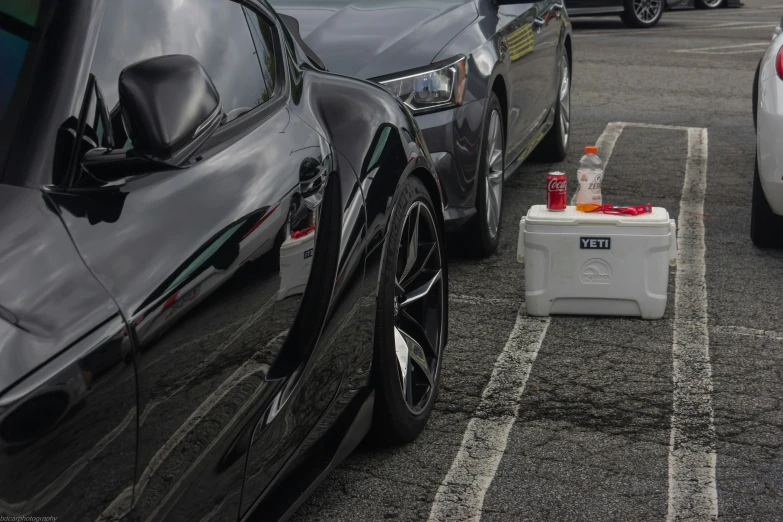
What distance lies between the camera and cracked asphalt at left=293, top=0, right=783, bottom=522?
3.24m

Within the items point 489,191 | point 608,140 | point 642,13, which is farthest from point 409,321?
point 642,13

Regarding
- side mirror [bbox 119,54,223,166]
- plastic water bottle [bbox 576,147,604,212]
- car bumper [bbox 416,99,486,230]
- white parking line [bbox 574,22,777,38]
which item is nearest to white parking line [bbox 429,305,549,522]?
plastic water bottle [bbox 576,147,604,212]

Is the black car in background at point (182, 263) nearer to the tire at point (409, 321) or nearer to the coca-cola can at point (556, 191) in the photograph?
the tire at point (409, 321)

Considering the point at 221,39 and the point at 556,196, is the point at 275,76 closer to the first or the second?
the point at 221,39

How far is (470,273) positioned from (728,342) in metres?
1.44

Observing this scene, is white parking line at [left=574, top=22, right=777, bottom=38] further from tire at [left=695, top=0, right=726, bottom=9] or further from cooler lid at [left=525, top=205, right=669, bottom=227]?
cooler lid at [left=525, top=205, right=669, bottom=227]

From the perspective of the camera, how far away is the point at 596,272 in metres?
4.84

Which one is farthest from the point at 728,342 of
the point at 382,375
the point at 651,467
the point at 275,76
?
the point at 275,76

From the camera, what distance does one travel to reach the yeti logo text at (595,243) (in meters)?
4.79

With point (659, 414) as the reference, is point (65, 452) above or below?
→ above

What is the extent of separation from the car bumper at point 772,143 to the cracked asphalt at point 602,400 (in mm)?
429

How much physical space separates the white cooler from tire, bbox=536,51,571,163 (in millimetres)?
3053

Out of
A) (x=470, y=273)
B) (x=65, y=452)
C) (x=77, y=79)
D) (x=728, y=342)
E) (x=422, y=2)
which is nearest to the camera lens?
(x=65, y=452)

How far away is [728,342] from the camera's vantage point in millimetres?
4582
